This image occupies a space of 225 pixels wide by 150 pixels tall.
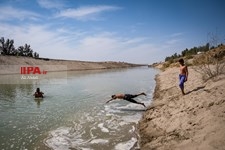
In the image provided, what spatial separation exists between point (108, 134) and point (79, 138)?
1.32 metres

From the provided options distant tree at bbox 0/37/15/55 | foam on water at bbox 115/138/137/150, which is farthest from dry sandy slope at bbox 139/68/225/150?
distant tree at bbox 0/37/15/55

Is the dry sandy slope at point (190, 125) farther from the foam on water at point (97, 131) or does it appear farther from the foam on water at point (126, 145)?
the foam on water at point (97, 131)

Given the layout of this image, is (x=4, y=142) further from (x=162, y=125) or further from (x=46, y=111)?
(x=162, y=125)

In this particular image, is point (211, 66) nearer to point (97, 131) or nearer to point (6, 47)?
point (97, 131)

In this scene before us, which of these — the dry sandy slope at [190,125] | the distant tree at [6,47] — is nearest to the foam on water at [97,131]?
the dry sandy slope at [190,125]

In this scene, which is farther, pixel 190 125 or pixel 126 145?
pixel 126 145

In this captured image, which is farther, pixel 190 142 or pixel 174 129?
pixel 174 129

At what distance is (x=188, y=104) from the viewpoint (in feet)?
32.1

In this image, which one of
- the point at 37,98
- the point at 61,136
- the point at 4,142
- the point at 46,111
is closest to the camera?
the point at 4,142

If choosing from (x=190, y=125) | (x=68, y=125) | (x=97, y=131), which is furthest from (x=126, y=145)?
(x=68, y=125)

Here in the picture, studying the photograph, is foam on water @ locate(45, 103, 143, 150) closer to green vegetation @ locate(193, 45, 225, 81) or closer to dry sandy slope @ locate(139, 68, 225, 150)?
dry sandy slope @ locate(139, 68, 225, 150)

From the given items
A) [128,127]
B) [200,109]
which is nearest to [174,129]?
[200,109]

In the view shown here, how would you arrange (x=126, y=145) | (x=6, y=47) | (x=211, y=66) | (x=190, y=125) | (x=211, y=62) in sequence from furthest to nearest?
1. (x=6, y=47)
2. (x=211, y=62)
3. (x=211, y=66)
4. (x=126, y=145)
5. (x=190, y=125)

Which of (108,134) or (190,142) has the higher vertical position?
(190,142)
